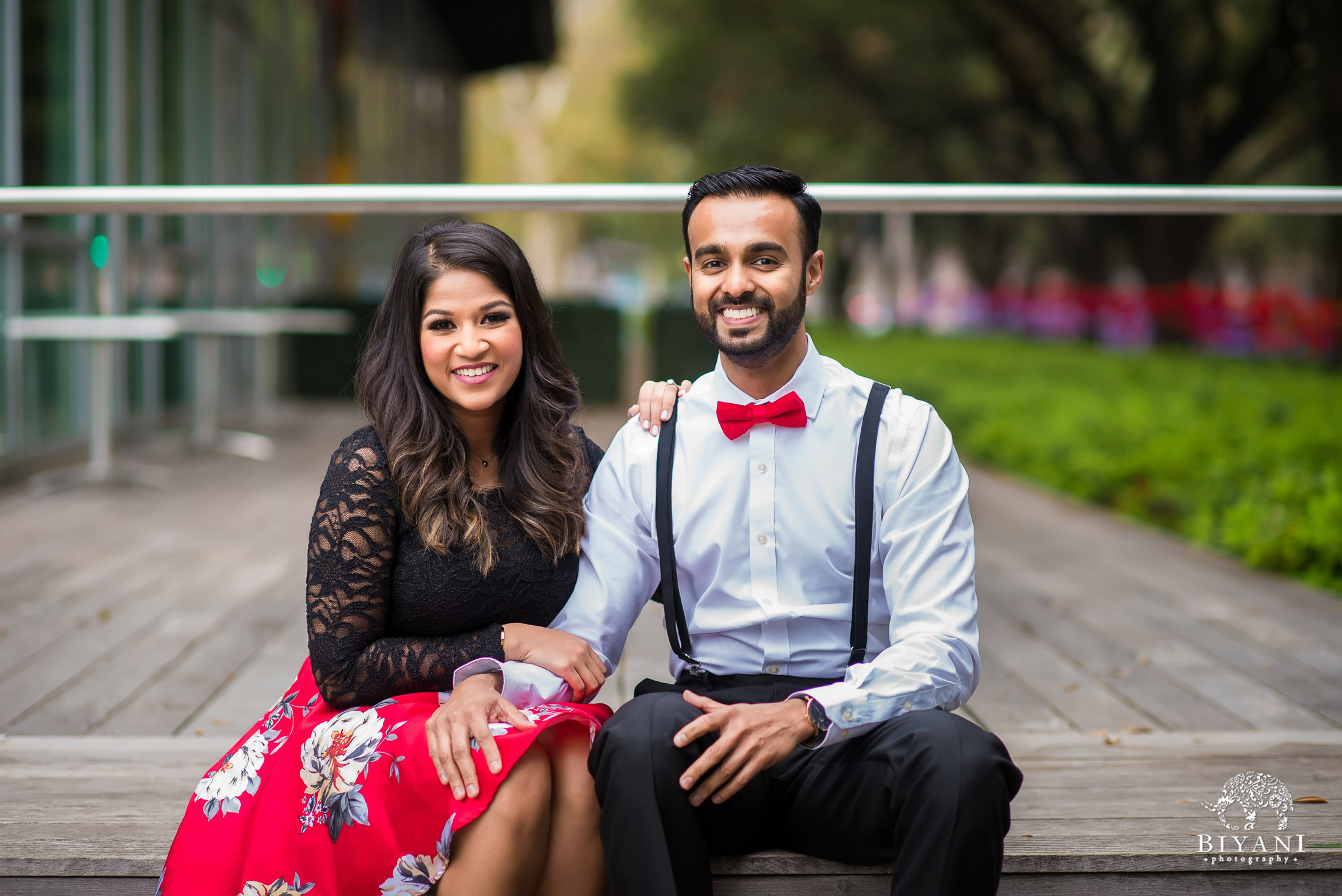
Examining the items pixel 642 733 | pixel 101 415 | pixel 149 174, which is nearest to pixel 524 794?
pixel 642 733

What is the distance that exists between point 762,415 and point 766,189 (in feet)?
1.27

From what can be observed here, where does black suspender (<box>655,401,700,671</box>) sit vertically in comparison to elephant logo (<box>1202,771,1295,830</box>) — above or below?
above

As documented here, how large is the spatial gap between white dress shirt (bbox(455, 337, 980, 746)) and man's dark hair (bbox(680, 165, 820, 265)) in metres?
0.22

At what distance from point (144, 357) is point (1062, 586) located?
6931mm

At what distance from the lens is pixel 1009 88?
57.6 ft

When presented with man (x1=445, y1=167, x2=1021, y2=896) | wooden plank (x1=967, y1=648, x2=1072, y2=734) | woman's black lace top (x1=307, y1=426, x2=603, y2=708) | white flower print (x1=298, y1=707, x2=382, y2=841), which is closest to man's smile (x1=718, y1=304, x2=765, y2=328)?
man (x1=445, y1=167, x2=1021, y2=896)

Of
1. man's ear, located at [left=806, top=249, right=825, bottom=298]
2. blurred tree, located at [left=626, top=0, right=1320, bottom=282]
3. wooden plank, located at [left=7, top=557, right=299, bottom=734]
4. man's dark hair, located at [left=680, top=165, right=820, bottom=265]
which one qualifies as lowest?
wooden plank, located at [left=7, top=557, right=299, bottom=734]

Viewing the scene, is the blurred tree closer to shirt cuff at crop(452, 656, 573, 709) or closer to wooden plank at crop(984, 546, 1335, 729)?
wooden plank at crop(984, 546, 1335, 729)

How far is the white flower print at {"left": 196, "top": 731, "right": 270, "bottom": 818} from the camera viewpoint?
197 cm

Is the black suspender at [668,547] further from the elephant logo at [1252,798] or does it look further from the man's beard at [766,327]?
the elephant logo at [1252,798]

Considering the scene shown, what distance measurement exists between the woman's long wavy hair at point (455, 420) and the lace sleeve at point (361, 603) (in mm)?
53

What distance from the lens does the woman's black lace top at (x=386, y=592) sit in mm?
2029

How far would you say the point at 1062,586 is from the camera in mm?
4508

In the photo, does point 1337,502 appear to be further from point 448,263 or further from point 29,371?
point 29,371
